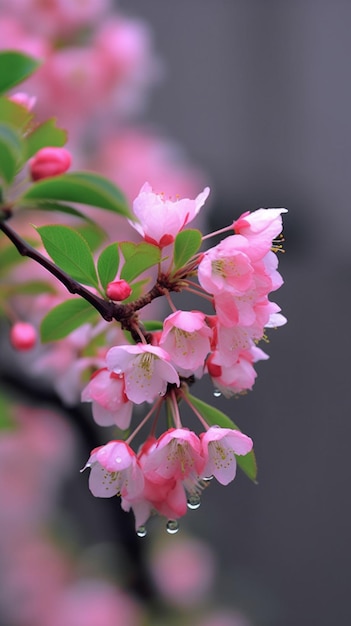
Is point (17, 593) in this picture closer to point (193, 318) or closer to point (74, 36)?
point (74, 36)

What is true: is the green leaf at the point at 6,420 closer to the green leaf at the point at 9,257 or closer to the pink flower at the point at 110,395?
the green leaf at the point at 9,257

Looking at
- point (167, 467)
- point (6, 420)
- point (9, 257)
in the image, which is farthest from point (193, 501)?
point (6, 420)

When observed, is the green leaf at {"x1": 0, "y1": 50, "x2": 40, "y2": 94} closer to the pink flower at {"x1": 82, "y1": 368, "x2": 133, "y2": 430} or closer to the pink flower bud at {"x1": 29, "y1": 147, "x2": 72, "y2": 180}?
the pink flower bud at {"x1": 29, "y1": 147, "x2": 72, "y2": 180}

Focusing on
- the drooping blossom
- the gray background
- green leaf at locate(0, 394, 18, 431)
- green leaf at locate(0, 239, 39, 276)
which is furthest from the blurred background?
the drooping blossom

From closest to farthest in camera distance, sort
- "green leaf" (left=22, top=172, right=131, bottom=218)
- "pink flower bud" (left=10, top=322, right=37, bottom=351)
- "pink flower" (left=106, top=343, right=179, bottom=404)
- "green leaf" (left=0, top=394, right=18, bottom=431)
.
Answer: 1. "pink flower" (left=106, top=343, right=179, bottom=404)
2. "green leaf" (left=22, top=172, right=131, bottom=218)
3. "pink flower bud" (left=10, top=322, right=37, bottom=351)
4. "green leaf" (left=0, top=394, right=18, bottom=431)

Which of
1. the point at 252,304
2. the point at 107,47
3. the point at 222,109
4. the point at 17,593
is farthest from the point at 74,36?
the point at 222,109

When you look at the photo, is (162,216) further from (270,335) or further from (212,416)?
(270,335)
